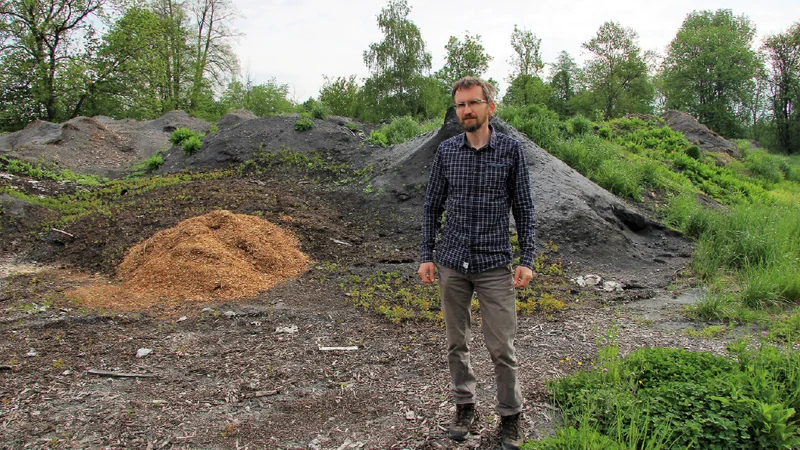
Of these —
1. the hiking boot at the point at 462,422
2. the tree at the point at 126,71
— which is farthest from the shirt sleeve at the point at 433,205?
the tree at the point at 126,71

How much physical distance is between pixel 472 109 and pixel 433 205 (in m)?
0.61

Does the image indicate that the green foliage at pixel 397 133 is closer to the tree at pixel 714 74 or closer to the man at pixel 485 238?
the man at pixel 485 238

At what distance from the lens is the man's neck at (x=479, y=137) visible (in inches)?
108

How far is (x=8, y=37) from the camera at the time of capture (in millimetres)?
19172

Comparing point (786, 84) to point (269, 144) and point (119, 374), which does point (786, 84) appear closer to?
point (269, 144)

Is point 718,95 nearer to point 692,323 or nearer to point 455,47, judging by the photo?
point 455,47

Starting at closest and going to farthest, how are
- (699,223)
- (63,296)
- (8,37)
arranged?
(63,296), (699,223), (8,37)

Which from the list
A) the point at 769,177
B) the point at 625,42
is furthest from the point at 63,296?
the point at 625,42

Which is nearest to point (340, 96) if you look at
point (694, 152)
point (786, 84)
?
point (694, 152)

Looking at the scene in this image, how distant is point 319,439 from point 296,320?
2.03 metres

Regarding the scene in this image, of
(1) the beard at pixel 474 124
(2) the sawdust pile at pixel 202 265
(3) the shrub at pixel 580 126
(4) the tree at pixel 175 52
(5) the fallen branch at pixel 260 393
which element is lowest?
(5) the fallen branch at pixel 260 393

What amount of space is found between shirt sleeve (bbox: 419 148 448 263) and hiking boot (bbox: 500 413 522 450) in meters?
0.96

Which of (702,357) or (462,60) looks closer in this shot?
(702,357)

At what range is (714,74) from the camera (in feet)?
114
